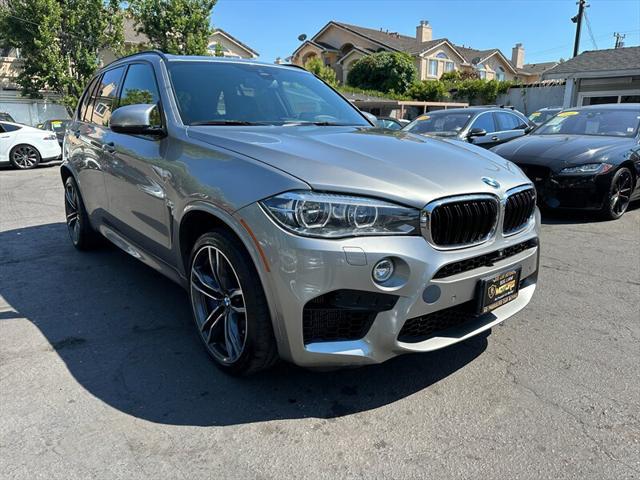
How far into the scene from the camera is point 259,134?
2965 mm

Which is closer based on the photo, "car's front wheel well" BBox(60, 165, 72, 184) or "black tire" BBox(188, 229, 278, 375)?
"black tire" BBox(188, 229, 278, 375)

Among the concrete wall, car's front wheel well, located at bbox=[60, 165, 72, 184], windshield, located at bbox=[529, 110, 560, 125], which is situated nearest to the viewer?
car's front wheel well, located at bbox=[60, 165, 72, 184]

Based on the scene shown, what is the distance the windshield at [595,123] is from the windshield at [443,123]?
5.69 ft

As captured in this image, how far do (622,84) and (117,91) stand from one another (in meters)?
23.6

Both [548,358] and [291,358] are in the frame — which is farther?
[548,358]

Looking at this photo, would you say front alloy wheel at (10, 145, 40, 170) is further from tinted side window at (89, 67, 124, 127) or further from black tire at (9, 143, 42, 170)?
tinted side window at (89, 67, 124, 127)

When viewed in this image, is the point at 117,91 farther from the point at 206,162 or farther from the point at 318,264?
the point at 318,264

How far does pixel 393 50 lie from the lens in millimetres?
44938

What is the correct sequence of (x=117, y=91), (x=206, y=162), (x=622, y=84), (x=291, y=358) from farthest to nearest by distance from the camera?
(x=622, y=84) → (x=117, y=91) → (x=206, y=162) → (x=291, y=358)

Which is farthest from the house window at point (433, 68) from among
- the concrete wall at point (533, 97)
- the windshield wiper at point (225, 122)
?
the windshield wiper at point (225, 122)

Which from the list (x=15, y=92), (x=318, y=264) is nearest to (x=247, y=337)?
(x=318, y=264)

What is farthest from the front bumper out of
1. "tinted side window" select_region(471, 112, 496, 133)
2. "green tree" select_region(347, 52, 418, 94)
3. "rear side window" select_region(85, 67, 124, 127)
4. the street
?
"green tree" select_region(347, 52, 418, 94)

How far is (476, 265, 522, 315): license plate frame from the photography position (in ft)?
8.29

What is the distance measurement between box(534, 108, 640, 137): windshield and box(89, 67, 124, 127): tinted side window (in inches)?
258
